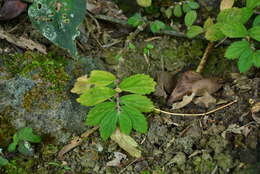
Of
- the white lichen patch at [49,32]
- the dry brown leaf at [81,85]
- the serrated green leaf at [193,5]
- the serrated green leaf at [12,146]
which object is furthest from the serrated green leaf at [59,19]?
the serrated green leaf at [193,5]

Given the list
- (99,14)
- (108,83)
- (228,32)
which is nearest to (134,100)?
(108,83)

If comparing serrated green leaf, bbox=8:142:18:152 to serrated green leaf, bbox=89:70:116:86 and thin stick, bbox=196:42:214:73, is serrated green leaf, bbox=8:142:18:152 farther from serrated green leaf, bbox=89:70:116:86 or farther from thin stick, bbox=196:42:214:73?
thin stick, bbox=196:42:214:73

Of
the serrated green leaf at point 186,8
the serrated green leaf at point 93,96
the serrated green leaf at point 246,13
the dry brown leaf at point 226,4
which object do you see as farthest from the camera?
the serrated green leaf at point 186,8

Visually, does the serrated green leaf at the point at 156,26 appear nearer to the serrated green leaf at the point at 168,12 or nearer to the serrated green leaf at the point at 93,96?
the serrated green leaf at the point at 168,12

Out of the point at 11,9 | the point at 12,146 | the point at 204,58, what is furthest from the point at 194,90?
the point at 11,9

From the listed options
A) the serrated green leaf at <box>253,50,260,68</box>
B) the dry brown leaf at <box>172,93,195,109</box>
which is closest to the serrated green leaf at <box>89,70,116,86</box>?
the dry brown leaf at <box>172,93,195,109</box>
